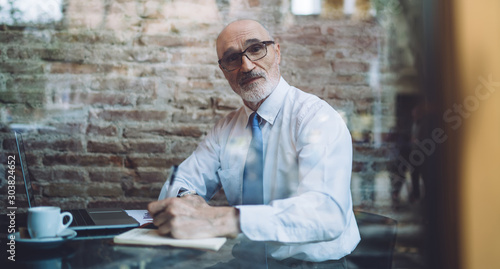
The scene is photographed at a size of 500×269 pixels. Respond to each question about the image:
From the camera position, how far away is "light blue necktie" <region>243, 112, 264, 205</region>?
3.99 feet

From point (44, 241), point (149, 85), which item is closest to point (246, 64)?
point (149, 85)

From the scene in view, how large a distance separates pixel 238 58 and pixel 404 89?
28.9 inches

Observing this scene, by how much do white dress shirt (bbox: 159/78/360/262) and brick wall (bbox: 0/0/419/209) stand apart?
0.35 meters

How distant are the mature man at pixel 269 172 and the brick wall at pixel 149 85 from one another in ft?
1.13

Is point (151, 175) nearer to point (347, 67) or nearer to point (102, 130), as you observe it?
point (102, 130)

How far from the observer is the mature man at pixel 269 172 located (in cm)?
86

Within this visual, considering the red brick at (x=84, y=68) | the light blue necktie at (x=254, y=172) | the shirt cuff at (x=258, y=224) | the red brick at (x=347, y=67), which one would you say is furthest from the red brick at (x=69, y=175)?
the red brick at (x=347, y=67)

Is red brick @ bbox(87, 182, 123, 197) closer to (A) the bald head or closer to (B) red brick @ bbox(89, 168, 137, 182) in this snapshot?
(B) red brick @ bbox(89, 168, 137, 182)

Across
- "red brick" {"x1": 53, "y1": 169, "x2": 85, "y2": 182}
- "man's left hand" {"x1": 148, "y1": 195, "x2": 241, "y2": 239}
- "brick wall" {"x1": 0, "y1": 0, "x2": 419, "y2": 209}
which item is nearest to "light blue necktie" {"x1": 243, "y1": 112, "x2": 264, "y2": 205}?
"man's left hand" {"x1": 148, "y1": 195, "x2": 241, "y2": 239}

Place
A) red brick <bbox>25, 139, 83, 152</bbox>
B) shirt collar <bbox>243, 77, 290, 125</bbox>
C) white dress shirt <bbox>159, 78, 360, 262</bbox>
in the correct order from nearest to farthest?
white dress shirt <bbox>159, 78, 360, 262</bbox>, shirt collar <bbox>243, 77, 290, 125</bbox>, red brick <bbox>25, 139, 83, 152</bbox>

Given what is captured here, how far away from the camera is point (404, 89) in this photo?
1.59 m

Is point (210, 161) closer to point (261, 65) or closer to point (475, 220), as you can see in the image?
point (261, 65)

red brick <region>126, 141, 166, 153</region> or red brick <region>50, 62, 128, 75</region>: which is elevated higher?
red brick <region>50, 62, 128, 75</region>

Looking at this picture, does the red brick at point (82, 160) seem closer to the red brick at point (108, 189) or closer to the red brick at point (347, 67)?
the red brick at point (108, 189)
